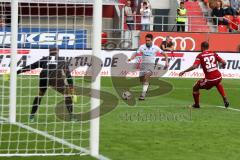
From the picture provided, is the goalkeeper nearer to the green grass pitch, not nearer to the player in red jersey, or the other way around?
the green grass pitch

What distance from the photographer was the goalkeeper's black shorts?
16837 mm

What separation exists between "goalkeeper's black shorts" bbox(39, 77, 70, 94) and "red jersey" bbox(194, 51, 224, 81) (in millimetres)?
5567

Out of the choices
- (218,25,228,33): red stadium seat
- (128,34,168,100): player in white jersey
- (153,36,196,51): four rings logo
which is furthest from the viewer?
(218,25,228,33): red stadium seat

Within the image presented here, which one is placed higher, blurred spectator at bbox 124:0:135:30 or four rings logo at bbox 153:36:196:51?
blurred spectator at bbox 124:0:135:30

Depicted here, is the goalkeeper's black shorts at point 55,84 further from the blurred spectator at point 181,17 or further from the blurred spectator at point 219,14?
the blurred spectator at point 219,14

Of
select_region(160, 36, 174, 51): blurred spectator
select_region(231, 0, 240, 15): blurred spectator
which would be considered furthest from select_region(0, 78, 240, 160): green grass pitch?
select_region(231, 0, 240, 15): blurred spectator

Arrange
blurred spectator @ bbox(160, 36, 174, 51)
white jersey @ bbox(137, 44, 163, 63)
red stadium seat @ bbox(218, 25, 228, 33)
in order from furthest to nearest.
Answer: red stadium seat @ bbox(218, 25, 228, 33)
blurred spectator @ bbox(160, 36, 174, 51)
white jersey @ bbox(137, 44, 163, 63)

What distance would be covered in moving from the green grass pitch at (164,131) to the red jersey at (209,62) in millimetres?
1033

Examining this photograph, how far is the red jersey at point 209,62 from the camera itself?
71.5 feet

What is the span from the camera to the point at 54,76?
17031 millimetres

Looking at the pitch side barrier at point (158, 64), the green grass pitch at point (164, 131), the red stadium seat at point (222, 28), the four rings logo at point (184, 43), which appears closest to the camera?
the green grass pitch at point (164, 131)

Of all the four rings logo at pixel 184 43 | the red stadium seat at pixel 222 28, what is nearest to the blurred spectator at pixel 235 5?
the red stadium seat at pixel 222 28

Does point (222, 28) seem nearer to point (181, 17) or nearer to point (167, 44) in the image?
point (181, 17)

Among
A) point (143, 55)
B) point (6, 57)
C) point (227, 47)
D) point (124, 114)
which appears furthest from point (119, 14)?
point (124, 114)
